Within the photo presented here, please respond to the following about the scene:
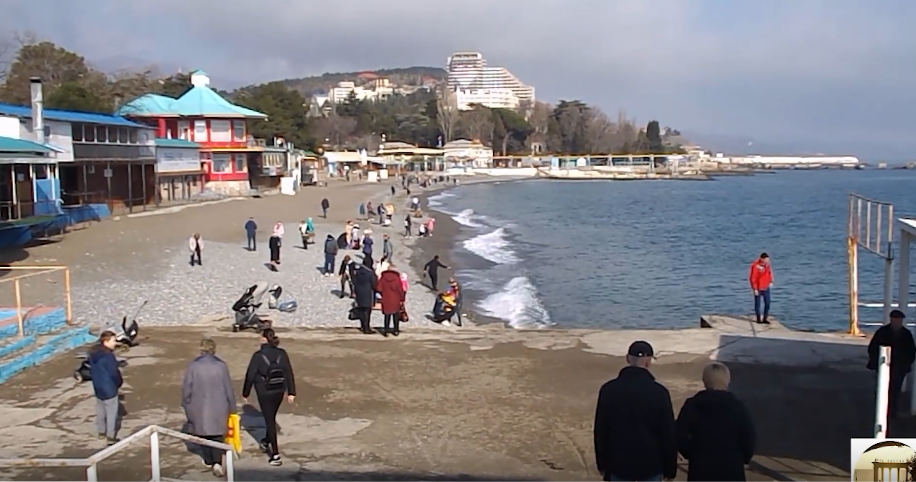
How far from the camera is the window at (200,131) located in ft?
188

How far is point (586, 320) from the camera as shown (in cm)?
2464

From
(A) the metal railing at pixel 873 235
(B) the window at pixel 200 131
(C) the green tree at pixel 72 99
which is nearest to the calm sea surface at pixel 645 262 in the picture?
(A) the metal railing at pixel 873 235

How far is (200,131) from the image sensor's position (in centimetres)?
5750

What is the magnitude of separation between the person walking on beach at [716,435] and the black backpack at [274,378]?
3.94m

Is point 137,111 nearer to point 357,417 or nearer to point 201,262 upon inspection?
point 201,262

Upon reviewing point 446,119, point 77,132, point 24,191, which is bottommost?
point 24,191

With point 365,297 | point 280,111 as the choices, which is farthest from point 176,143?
point 365,297

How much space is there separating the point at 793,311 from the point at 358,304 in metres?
18.1

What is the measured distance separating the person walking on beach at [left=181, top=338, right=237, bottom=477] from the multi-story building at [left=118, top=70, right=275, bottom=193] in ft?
166

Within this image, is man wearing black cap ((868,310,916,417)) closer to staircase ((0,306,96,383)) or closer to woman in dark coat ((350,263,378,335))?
woman in dark coat ((350,263,378,335))

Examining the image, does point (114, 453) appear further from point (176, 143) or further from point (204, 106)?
point (204, 106)

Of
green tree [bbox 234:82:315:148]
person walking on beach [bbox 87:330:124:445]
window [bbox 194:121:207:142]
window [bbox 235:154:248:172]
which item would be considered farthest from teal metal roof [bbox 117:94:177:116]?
person walking on beach [bbox 87:330:124:445]

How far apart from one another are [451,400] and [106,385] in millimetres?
3876

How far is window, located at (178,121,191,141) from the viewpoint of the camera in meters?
57.1
